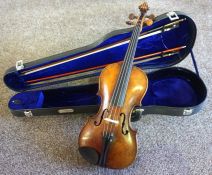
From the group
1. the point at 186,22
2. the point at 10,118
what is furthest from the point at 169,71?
the point at 10,118

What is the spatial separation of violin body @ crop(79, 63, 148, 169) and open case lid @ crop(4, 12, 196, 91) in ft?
0.95

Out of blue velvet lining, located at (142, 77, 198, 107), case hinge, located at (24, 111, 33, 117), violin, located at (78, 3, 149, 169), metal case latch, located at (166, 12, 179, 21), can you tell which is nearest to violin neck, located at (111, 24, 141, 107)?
violin, located at (78, 3, 149, 169)

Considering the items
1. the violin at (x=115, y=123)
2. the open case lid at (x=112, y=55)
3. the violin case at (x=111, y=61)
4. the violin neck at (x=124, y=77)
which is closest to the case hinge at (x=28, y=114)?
the violin case at (x=111, y=61)

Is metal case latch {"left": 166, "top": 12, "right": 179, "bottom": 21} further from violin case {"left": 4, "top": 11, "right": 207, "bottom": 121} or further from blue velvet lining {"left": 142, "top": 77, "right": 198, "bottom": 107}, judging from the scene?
blue velvet lining {"left": 142, "top": 77, "right": 198, "bottom": 107}

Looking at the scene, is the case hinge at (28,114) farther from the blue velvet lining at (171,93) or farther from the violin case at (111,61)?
the blue velvet lining at (171,93)

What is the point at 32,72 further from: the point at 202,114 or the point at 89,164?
the point at 202,114

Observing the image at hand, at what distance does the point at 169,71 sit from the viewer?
4.89 ft

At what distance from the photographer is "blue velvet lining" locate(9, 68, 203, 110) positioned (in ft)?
4.50

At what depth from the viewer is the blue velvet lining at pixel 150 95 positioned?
1.37 m

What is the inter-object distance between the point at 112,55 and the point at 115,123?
473 millimetres

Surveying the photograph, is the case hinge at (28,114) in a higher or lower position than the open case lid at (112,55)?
lower

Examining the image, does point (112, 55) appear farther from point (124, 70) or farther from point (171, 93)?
point (171, 93)

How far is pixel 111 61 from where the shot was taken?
4.66 ft

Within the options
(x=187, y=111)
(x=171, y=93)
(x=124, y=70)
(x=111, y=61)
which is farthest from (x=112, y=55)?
(x=187, y=111)
